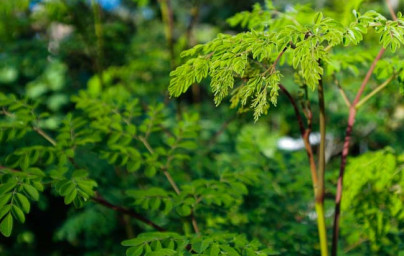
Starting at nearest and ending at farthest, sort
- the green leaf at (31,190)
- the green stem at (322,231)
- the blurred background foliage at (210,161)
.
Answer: the green leaf at (31,190), the green stem at (322,231), the blurred background foliage at (210,161)

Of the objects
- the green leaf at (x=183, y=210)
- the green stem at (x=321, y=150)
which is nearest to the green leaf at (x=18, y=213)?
the green leaf at (x=183, y=210)

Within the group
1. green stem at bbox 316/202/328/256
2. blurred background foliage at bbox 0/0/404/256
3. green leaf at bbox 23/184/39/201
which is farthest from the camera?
blurred background foliage at bbox 0/0/404/256

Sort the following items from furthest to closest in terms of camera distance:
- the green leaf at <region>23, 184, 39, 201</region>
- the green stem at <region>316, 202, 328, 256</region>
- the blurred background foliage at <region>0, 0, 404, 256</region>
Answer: the blurred background foliage at <region>0, 0, 404, 256</region>
the green stem at <region>316, 202, 328, 256</region>
the green leaf at <region>23, 184, 39, 201</region>

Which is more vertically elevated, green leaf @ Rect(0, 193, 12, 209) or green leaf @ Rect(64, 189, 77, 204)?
green leaf @ Rect(0, 193, 12, 209)

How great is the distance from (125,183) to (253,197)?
0.93 metres

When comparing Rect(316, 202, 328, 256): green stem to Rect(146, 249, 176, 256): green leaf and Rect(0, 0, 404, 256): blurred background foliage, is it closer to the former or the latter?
Rect(0, 0, 404, 256): blurred background foliage

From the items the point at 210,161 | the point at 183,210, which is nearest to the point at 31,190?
the point at 183,210

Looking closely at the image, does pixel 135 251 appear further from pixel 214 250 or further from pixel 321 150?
pixel 321 150

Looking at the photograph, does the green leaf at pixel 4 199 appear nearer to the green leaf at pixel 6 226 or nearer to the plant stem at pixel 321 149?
the green leaf at pixel 6 226

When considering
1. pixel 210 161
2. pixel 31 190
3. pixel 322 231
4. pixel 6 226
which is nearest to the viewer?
pixel 6 226

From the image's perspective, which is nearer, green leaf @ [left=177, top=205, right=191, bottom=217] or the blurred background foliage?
green leaf @ [left=177, top=205, right=191, bottom=217]

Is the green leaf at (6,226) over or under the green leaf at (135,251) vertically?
over

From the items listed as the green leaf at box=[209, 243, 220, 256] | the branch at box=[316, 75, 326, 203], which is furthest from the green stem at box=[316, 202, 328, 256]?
the green leaf at box=[209, 243, 220, 256]

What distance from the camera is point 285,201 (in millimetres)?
2104
